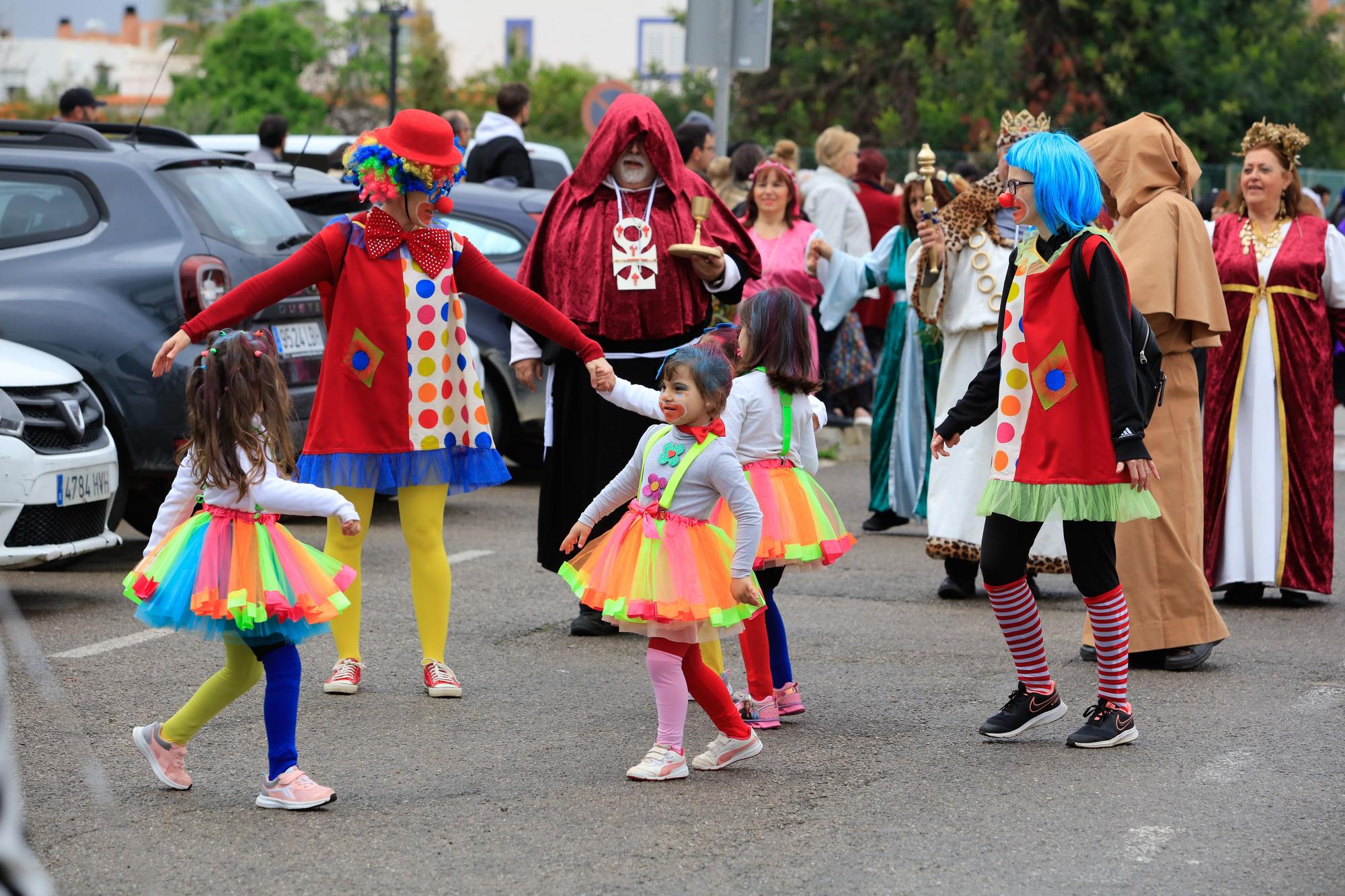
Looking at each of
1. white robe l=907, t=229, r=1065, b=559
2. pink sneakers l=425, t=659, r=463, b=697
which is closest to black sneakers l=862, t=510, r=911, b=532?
white robe l=907, t=229, r=1065, b=559

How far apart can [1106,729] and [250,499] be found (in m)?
2.61

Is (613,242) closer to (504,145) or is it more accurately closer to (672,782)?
(672,782)

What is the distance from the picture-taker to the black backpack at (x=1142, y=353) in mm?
5277

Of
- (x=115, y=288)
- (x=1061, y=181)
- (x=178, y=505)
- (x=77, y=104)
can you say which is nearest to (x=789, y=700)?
(x=1061, y=181)

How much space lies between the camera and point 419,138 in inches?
223

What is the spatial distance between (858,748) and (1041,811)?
2.52ft

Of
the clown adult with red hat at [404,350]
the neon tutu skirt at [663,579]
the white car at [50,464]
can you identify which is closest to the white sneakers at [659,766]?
the neon tutu skirt at [663,579]

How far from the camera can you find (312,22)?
4712cm

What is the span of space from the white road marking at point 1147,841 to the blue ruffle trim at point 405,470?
2.50 metres

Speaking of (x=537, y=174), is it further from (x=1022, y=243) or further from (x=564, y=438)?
(x=1022, y=243)

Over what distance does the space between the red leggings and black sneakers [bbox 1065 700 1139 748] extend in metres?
1.05

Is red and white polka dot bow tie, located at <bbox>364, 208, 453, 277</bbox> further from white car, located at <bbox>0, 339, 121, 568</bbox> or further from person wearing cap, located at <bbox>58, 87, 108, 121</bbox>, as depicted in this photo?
person wearing cap, located at <bbox>58, 87, 108, 121</bbox>

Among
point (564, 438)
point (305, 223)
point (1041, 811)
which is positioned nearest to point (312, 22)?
point (305, 223)

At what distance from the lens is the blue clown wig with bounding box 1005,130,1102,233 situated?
531cm
